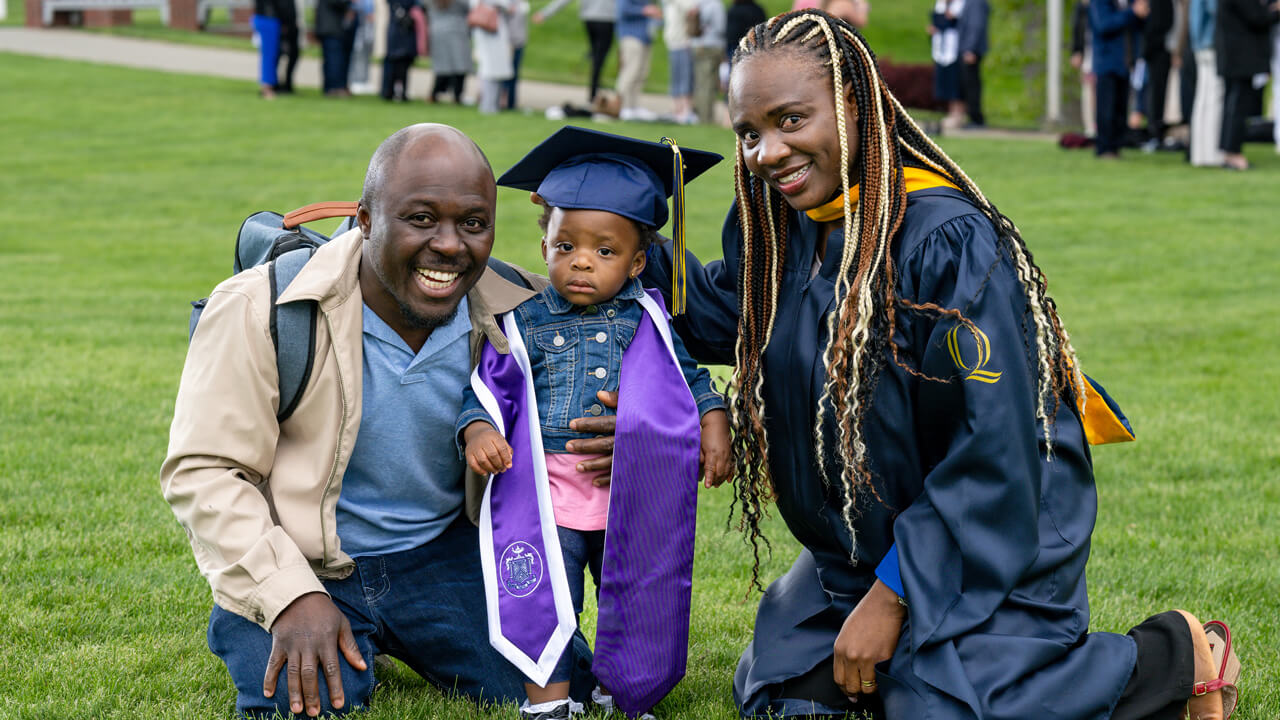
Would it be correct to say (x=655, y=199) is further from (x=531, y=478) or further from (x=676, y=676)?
(x=676, y=676)

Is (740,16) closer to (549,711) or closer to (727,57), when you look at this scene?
(727,57)

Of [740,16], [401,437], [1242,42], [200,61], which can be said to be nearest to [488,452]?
[401,437]

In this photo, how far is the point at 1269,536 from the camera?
5.27 meters

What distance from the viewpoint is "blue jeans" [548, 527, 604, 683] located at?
141 inches

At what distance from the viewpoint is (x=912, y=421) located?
342 centimetres

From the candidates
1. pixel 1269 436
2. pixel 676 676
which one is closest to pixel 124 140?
pixel 1269 436

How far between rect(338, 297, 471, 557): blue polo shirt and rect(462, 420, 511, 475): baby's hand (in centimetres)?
21

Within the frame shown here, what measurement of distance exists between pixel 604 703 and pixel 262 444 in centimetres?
112

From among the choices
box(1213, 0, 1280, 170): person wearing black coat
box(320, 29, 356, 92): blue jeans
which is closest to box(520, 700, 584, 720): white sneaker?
box(1213, 0, 1280, 170): person wearing black coat

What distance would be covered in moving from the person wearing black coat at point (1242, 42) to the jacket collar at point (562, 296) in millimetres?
12395

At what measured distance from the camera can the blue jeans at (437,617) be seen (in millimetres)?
3723

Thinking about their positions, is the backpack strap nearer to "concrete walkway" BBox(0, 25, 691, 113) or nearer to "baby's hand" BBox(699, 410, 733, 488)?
"baby's hand" BBox(699, 410, 733, 488)

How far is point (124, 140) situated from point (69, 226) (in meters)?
5.52

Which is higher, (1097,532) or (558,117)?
(558,117)
